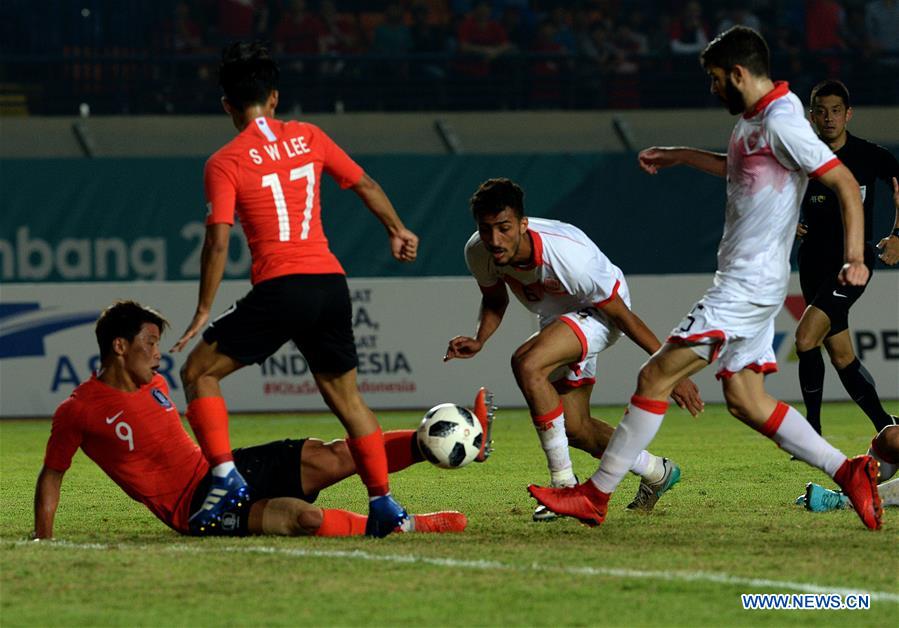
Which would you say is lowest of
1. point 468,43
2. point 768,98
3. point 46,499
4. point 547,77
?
point 46,499

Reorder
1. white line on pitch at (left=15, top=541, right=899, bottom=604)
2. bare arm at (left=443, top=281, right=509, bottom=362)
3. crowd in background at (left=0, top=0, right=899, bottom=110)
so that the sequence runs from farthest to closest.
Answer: crowd in background at (left=0, top=0, right=899, bottom=110) → bare arm at (left=443, top=281, right=509, bottom=362) → white line on pitch at (left=15, top=541, right=899, bottom=604)

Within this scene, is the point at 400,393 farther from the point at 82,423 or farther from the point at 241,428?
the point at 82,423

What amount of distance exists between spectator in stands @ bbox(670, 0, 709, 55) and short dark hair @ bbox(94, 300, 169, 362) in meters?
13.3

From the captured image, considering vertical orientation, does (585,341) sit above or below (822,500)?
above

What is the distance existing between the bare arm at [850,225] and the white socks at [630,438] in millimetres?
959

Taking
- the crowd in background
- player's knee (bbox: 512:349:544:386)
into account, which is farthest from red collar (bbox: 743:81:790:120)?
the crowd in background

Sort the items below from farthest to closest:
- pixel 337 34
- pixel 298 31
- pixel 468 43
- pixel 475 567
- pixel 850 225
→ pixel 337 34
pixel 468 43
pixel 298 31
pixel 850 225
pixel 475 567

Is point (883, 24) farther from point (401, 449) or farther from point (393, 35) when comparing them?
point (401, 449)

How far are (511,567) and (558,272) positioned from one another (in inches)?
77.3

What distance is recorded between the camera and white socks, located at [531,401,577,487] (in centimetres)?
705

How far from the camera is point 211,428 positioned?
6.06 meters

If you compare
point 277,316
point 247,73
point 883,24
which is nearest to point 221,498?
point 277,316

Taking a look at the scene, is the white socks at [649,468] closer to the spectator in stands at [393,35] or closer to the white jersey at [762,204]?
the white jersey at [762,204]

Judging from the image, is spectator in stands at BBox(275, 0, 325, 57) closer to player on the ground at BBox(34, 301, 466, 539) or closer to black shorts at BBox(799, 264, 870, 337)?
black shorts at BBox(799, 264, 870, 337)
